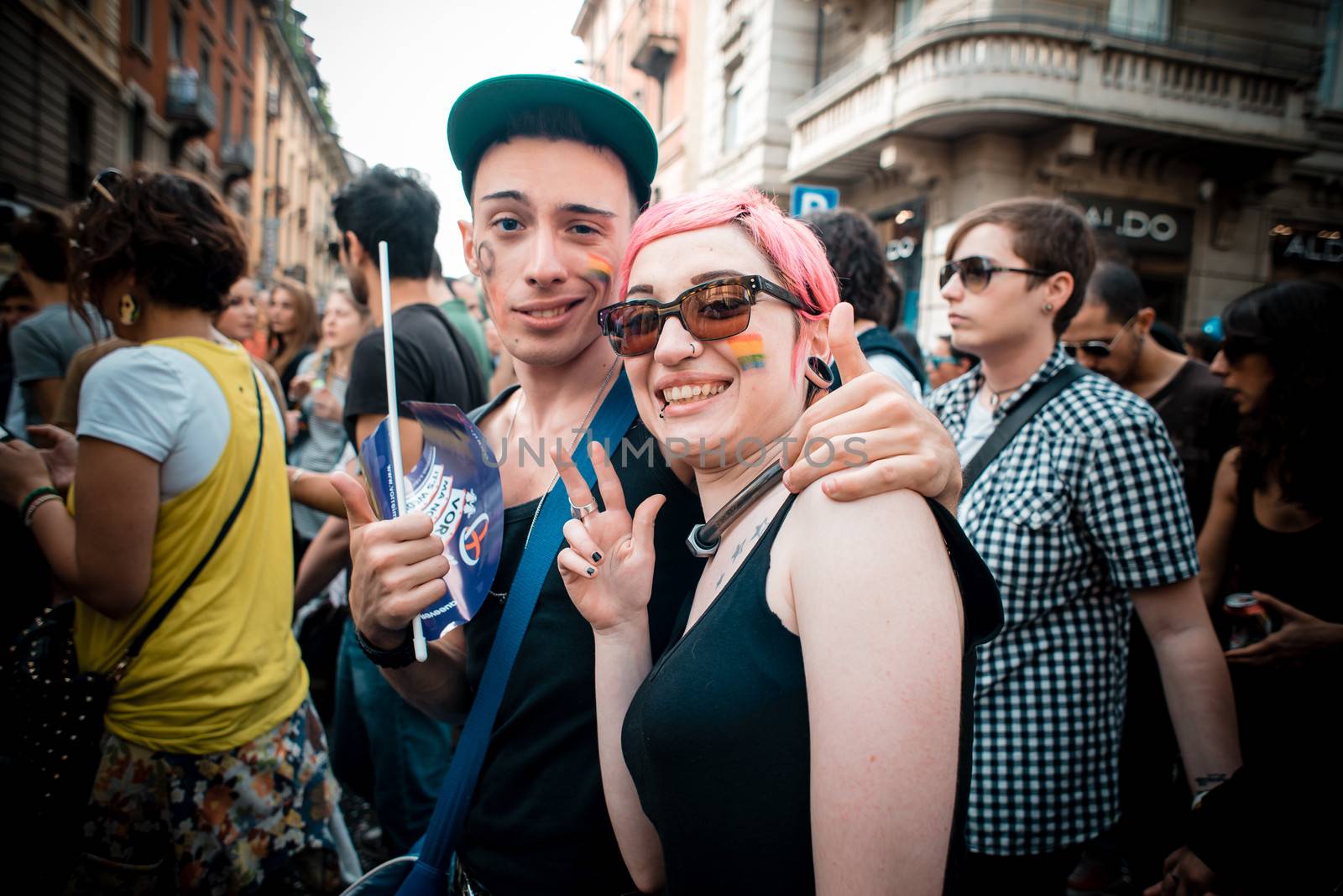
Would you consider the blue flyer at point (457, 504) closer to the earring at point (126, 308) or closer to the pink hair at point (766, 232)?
the pink hair at point (766, 232)

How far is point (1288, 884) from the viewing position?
53.9 inches

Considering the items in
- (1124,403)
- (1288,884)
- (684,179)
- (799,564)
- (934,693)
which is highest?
(684,179)

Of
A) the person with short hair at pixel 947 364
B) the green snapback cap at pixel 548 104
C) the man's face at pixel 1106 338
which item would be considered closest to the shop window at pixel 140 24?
the person with short hair at pixel 947 364

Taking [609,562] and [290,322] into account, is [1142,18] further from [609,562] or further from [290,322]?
[609,562]

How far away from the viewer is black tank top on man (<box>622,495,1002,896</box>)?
0.93 metres

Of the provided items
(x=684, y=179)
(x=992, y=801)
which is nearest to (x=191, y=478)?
(x=992, y=801)

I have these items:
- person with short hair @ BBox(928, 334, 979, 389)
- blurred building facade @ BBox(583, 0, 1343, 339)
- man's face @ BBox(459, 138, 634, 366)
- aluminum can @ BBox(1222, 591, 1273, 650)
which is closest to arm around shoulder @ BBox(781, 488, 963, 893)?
man's face @ BBox(459, 138, 634, 366)

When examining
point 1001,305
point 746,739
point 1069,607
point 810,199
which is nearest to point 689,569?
point 746,739

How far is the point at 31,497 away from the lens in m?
1.93

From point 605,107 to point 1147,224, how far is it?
13.2m

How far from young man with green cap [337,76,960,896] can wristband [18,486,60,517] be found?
1.20 meters

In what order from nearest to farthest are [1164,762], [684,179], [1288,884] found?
[1288,884]
[1164,762]
[684,179]

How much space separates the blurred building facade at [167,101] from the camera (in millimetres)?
13805

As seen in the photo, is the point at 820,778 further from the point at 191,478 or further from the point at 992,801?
the point at 191,478
